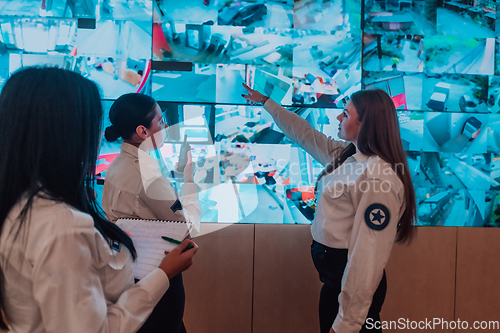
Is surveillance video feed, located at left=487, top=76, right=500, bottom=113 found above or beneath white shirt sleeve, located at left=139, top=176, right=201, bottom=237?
above

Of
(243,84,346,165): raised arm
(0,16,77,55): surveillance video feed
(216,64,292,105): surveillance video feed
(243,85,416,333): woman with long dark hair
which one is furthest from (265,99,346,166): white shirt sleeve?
(0,16,77,55): surveillance video feed

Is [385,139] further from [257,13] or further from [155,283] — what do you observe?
[257,13]

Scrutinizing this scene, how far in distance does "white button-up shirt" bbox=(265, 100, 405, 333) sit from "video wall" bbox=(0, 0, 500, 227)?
824mm

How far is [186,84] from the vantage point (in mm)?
2035

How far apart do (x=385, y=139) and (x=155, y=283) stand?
101cm

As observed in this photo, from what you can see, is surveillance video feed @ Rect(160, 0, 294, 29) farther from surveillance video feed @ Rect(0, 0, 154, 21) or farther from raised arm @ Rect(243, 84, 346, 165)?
raised arm @ Rect(243, 84, 346, 165)

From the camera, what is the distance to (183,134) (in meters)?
2.05

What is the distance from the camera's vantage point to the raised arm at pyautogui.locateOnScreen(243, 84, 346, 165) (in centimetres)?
167

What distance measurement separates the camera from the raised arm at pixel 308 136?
5.46 feet

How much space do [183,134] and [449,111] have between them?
1831 mm

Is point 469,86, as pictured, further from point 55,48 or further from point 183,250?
point 55,48

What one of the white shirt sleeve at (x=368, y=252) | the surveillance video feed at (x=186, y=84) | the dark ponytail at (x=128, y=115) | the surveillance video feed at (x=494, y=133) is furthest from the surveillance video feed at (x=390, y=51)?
the dark ponytail at (x=128, y=115)

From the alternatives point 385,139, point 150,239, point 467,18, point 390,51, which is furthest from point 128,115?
point 467,18

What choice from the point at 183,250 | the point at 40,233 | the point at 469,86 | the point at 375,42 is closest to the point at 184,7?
the point at 375,42
